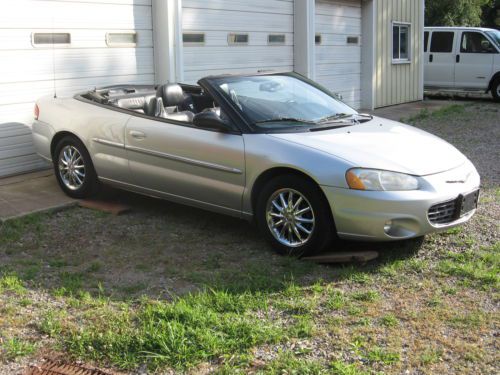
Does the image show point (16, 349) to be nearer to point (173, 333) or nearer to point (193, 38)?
point (173, 333)

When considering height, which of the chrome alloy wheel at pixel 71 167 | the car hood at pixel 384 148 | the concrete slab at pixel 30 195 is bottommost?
the concrete slab at pixel 30 195

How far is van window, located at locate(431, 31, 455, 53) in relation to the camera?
58.7ft

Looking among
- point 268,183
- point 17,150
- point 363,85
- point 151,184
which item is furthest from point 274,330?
point 363,85

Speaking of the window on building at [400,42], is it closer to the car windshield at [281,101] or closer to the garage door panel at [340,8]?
the garage door panel at [340,8]

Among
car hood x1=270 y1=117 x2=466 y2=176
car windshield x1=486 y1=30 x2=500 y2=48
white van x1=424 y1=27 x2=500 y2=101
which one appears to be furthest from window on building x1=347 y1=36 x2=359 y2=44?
car hood x1=270 y1=117 x2=466 y2=176

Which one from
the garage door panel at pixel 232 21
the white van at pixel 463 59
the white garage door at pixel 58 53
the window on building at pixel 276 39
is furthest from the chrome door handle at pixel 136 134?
the white van at pixel 463 59

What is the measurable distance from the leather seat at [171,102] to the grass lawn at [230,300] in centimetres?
96

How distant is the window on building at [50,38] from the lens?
7.94 m

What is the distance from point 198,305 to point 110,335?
2.12ft

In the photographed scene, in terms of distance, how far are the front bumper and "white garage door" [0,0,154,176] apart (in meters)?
4.49

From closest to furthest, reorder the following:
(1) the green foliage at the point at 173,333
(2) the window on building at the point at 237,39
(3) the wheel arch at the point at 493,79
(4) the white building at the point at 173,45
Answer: (1) the green foliage at the point at 173,333 < (4) the white building at the point at 173,45 < (2) the window on building at the point at 237,39 < (3) the wheel arch at the point at 493,79

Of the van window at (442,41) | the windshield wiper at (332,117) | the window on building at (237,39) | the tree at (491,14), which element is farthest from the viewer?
the tree at (491,14)

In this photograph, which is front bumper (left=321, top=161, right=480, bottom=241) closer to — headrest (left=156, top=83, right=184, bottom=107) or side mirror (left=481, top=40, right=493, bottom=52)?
headrest (left=156, top=83, right=184, bottom=107)

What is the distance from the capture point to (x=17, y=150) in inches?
313
